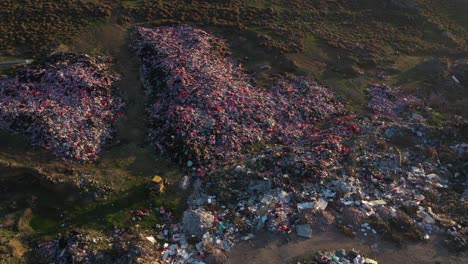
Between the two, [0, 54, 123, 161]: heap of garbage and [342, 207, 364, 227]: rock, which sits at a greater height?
[342, 207, 364, 227]: rock

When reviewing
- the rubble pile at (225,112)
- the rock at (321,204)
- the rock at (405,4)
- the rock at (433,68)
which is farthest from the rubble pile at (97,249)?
the rock at (405,4)

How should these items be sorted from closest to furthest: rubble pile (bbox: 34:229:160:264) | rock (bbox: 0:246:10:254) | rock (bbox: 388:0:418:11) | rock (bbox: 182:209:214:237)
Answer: rubble pile (bbox: 34:229:160:264) → rock (bbox: 0:246:10:254) → rock (bbox: 182:209:214:237) → rock (bbox: 388:0:418:11)

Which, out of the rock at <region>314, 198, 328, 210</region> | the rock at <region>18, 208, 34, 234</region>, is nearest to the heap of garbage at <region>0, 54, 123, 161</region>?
the rock at <region>18, 208, 34, 234</region>

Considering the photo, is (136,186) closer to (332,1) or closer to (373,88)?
(373,88)

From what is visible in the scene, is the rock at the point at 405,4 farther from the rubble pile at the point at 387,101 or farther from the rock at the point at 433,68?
the rubble pile at the point at 387,101

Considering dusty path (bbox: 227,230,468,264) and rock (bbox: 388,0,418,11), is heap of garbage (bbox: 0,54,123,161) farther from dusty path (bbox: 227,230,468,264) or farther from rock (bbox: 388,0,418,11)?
rock (bbox: 388,0,418,11)

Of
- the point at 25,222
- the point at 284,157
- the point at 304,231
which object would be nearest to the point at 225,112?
the point at 284,157

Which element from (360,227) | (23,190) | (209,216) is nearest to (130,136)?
(23,190)
